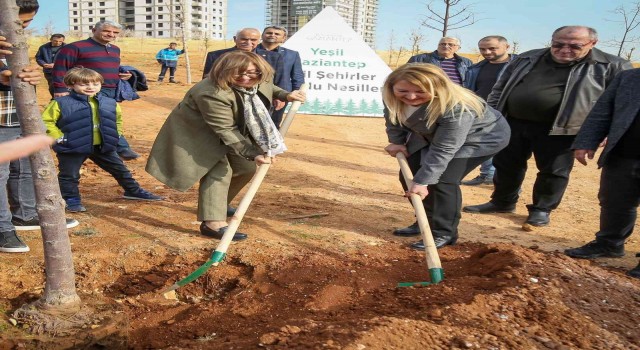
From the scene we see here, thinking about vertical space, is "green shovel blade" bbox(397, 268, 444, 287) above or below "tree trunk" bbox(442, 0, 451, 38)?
below

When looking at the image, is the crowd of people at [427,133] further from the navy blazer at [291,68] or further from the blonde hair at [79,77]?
the navy blazer at [291,68]

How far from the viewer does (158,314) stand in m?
3.11

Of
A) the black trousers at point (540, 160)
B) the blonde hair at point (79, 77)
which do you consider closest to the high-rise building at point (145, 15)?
the blonde hair at point (79, 77)

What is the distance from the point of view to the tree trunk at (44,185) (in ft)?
7.93

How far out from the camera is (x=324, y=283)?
132 inches

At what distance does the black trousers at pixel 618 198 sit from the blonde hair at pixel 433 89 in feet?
3.74

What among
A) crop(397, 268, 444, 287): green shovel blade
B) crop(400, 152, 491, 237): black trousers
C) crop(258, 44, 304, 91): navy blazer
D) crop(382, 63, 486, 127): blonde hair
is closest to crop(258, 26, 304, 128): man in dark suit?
crop(258, 44, 304, 91): navy blazer

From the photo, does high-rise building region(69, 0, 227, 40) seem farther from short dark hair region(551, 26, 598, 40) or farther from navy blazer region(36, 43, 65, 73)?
short dark hair region(551, 26, 598, 40)

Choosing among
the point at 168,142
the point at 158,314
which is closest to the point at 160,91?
the point at 168,142

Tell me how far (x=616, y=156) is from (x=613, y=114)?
1.01 ft

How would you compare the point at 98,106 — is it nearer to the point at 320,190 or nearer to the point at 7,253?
the point at 7,253

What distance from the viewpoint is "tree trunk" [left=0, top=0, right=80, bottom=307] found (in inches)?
95.2

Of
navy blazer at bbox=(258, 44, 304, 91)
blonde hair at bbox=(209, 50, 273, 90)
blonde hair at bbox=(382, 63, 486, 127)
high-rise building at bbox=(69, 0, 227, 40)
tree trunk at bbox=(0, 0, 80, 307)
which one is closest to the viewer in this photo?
tree trunk at bbox=(0, 0, 80, 307)

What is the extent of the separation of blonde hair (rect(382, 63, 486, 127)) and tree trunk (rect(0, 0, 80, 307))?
2158mm
